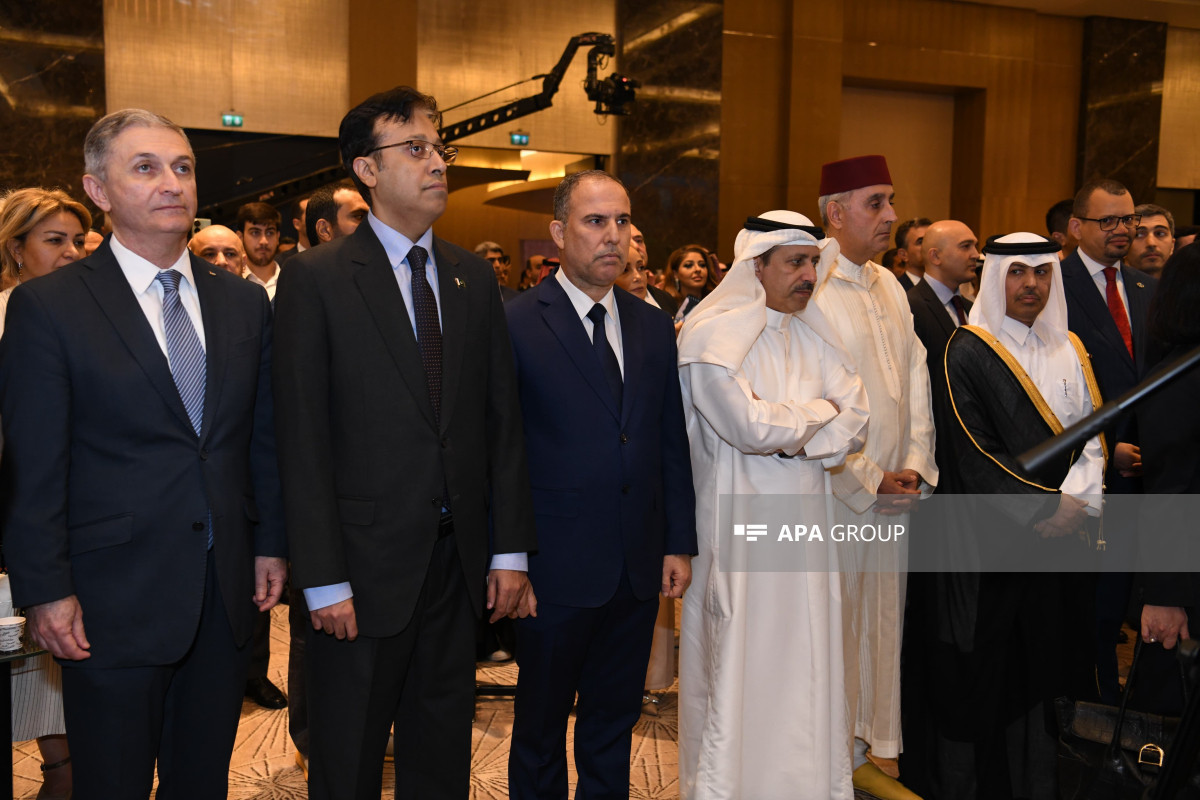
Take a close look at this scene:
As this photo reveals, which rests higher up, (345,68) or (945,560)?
(345,68)

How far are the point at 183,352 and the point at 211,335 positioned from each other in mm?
71

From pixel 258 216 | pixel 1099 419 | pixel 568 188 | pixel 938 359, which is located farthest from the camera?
pixel 258 216

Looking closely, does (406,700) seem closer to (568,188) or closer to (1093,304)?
(568,188)

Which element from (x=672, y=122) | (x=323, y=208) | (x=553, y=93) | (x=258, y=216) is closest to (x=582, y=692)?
(x=323, y=208)

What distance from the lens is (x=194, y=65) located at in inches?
364

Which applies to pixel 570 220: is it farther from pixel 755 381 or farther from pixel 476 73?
pixel 476 73

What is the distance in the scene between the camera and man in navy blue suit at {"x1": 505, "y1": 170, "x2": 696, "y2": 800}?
2586mm

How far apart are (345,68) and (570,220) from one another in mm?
8015

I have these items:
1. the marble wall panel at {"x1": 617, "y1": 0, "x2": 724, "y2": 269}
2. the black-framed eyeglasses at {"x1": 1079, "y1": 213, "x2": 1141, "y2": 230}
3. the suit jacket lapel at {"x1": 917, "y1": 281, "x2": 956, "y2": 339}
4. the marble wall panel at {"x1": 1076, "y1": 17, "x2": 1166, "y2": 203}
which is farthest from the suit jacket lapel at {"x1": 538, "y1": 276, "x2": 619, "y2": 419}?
the marble wall panel at {"x1": 1076, "y1": 17, "x2": 1166, "y2": 203}

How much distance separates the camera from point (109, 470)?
2.00 metres

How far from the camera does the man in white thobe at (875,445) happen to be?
3125 millimetres

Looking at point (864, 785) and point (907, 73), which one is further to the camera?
point (907, 73)

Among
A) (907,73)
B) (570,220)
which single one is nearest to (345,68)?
(907,73)

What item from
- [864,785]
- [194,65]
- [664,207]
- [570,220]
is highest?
[194,65]
